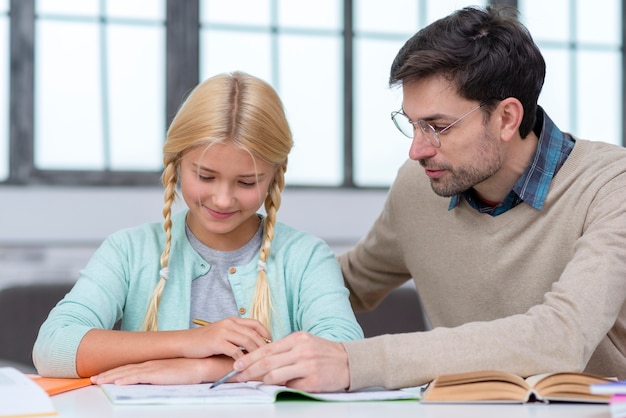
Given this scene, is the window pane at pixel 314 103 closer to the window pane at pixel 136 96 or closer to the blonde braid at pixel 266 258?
the window pane at pixel 136 96

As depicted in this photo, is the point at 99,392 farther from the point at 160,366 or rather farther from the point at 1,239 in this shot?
the point at 1,239

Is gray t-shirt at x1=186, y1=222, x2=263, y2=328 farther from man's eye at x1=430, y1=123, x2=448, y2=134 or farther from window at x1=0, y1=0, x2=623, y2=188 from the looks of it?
window at x1=0, y1=0, x2=623, y2=188

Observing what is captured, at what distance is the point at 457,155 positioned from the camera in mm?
1864

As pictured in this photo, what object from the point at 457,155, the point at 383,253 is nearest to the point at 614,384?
Answer: the point at 457,155

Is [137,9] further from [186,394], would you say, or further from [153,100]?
[186,394]

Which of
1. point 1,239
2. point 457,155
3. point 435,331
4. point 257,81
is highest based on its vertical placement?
point 257,81

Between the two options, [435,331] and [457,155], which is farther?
[457,155]

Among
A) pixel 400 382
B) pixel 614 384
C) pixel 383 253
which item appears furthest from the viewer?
pixel 383 253

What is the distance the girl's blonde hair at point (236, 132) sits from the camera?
166cm

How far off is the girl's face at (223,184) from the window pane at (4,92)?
2135 millimetres

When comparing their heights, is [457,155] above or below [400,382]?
above

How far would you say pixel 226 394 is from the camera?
1240mm

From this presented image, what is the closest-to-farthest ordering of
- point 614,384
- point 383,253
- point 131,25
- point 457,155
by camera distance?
point 614,384 → point 457,155 → point 383,253 → point 131,25

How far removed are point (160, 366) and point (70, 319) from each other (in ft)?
0.79
